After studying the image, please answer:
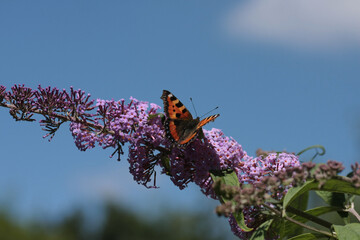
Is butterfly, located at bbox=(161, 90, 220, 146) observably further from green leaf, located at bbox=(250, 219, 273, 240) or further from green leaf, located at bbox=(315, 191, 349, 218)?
green leaf, located at bbox=(315, 191, 349, 218)

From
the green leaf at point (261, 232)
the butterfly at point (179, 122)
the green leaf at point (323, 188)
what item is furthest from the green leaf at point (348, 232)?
the butterfly at point (179, 122)

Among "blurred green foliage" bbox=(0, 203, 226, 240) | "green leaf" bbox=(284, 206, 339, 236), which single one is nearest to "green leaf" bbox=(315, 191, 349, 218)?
"green leaf" bbox=(284, 206, 339, 236)

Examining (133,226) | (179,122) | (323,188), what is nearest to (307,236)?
(323,188)

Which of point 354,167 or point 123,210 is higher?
point 123,210

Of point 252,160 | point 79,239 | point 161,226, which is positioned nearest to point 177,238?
point 161,226

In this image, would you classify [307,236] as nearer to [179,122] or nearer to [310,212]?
[310,212]

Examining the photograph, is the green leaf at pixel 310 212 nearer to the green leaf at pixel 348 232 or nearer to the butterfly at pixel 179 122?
the green leaf at pixel 348 232

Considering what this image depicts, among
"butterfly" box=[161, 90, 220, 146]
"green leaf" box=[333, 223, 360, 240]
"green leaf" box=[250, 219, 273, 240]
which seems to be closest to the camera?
"green leaf" box=[333, 223, 360, 240]

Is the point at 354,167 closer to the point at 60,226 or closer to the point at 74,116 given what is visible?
the point at 74,116

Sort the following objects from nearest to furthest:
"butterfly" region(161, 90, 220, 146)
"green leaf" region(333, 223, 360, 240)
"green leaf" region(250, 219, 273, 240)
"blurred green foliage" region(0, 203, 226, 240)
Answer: "green leaf" region(333, 223, 360, 240) → "green leaf" region(250, 219, 273, 240) → "butterfly" region(161, 90, 220, 146) → "blurred green foliage" region(0, 203, 226, 240)
